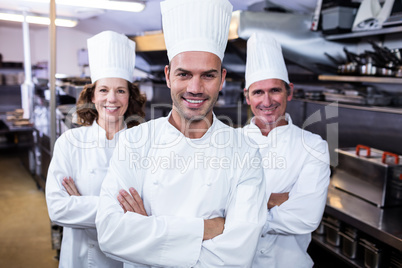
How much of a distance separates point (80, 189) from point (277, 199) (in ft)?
2.86

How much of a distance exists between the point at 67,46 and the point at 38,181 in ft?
12.7

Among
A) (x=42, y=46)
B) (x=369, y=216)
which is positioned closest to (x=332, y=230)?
(x=369, y=216)

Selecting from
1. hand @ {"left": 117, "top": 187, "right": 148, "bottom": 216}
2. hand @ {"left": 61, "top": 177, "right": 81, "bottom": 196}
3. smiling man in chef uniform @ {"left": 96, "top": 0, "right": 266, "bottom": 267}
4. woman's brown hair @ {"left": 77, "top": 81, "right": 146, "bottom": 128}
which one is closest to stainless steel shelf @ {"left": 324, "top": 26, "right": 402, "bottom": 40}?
smiling man in chef uniform @ {"left": 96, "top": 0, "right": 266, "bottom": 267}

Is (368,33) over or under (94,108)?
over

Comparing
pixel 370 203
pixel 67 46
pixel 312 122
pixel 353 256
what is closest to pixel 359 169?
pixel 370 203

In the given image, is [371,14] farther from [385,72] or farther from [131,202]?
[131,202]

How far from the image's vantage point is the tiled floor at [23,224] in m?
2.88

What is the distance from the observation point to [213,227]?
3.79 feet

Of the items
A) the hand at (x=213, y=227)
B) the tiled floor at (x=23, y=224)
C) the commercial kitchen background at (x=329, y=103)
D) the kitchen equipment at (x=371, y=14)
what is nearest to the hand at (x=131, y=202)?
the hand at (x=213, y=227)

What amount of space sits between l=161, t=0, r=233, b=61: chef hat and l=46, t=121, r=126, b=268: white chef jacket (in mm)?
636

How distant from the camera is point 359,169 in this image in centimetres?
236

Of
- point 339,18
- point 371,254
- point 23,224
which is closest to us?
point 371,254

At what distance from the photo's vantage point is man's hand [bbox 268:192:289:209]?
160 cm

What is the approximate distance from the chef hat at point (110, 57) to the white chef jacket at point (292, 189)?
2.29ft
